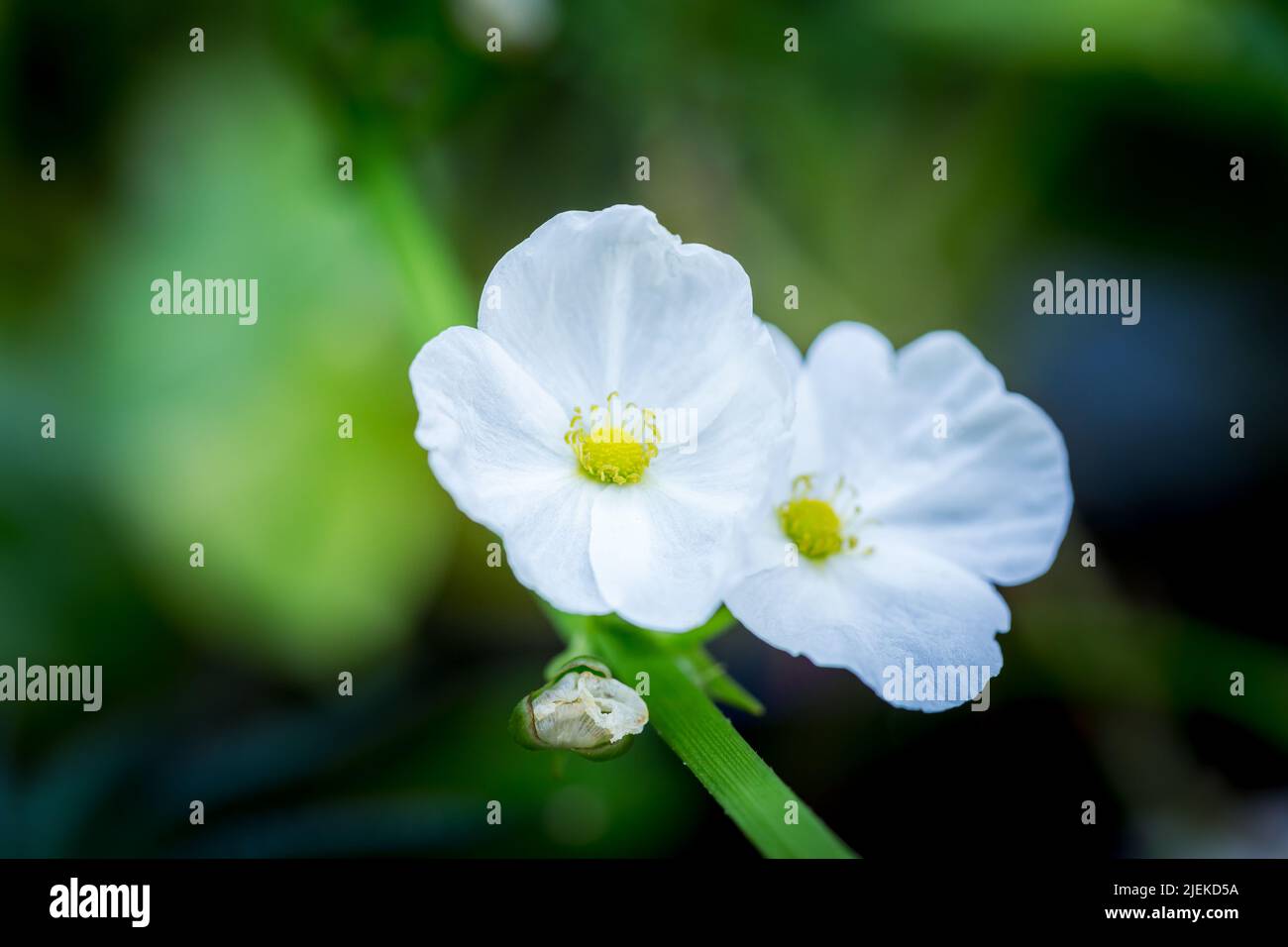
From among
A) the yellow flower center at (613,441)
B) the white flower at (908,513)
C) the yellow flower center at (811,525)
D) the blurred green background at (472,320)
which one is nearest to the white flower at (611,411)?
the yellow flower center at (613,441)

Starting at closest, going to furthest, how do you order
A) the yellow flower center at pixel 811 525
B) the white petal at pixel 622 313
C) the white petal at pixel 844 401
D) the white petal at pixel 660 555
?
the white petal at pixel 660 555 < the white petal at pixel 622 313 < the yellow flower center at pixel 811 525 < the white petal at pixel 844 401

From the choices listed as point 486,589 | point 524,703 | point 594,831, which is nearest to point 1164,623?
point 594,831

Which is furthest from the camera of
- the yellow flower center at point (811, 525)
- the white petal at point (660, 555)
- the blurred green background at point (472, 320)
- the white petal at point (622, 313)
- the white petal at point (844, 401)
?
the blurred green background at point (472, 320)

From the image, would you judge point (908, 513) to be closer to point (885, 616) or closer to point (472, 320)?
point (885, 616)

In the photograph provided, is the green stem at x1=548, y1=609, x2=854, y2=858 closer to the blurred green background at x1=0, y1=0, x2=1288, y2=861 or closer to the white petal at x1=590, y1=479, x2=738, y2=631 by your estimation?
the white petal at x1=590, y1=479, x2=738, y2=631

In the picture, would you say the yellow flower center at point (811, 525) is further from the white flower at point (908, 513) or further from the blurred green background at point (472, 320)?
the blurred green background at point (472, 320)
